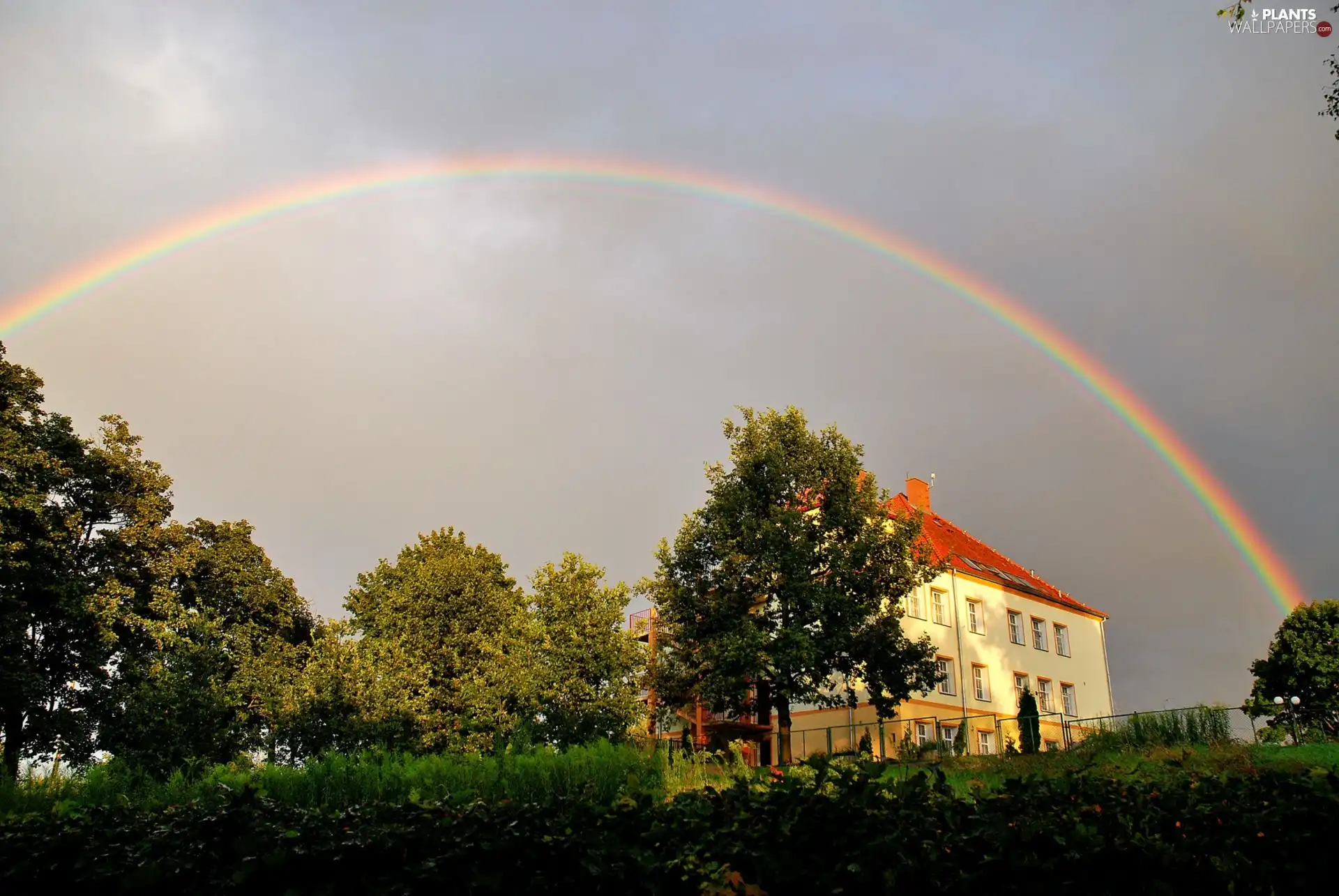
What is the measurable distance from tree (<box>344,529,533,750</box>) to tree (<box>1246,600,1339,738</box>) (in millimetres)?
43716

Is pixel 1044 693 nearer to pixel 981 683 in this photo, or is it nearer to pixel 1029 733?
pixel 981 683

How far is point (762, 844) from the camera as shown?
13.2 ft

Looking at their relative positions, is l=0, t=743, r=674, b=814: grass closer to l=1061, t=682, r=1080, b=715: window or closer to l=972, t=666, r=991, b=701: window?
l=972, t=666, r=991, b=701: window

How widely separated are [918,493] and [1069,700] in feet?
45.8

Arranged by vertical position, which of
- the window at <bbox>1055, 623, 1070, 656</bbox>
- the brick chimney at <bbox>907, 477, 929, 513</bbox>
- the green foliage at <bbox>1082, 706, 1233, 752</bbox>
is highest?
the brick chimney at <bbox>907, 477, 929, 513</bbox>

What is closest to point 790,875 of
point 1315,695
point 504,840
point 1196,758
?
point 504,840

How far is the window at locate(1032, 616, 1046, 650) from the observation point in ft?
165

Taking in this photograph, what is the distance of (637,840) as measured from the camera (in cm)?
418

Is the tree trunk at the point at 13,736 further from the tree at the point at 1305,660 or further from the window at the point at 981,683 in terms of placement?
the tree at the point at 1305,660

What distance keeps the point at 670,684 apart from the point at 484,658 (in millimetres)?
11346

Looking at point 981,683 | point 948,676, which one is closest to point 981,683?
point 981,683

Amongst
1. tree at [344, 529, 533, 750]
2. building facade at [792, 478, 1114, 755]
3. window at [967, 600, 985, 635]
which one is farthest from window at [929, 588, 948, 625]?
tree at [344, 529, 533, 750]

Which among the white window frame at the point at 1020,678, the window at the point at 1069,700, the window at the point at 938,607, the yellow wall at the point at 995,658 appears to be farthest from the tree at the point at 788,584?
the window at the point at 1069,700

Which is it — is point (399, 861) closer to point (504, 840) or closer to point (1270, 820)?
point (504, 840)
